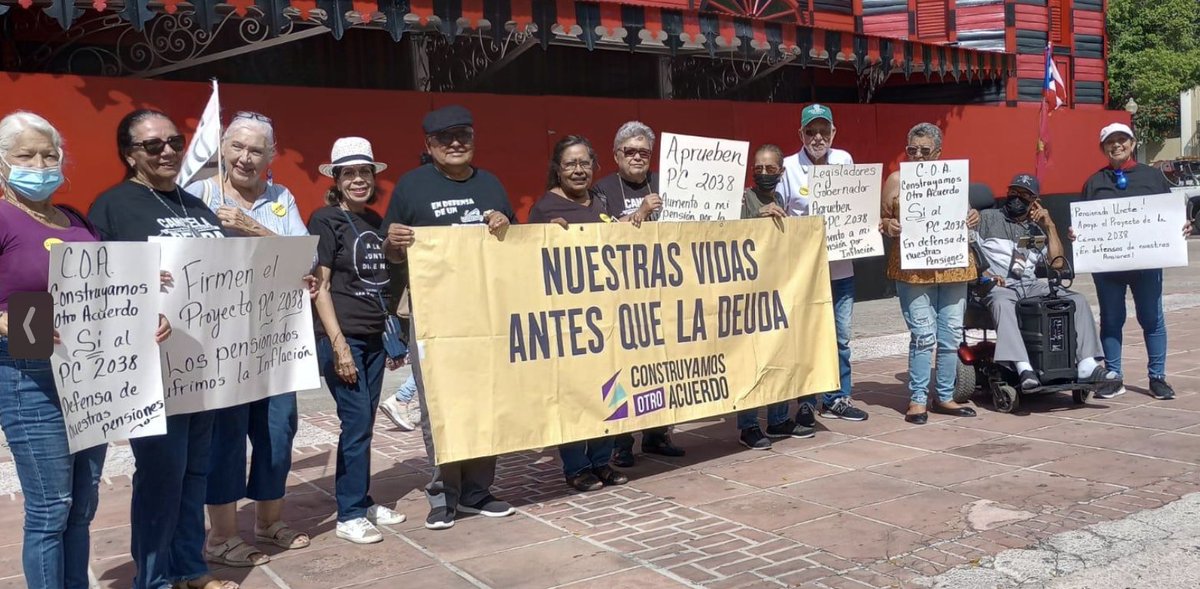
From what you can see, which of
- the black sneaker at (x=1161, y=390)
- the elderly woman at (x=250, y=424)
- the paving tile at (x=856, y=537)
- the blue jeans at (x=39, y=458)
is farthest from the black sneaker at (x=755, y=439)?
the blue jeans at (x=39, y=458)

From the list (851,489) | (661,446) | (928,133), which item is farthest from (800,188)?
(851,489)

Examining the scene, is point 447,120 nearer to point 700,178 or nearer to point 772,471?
point 700,178

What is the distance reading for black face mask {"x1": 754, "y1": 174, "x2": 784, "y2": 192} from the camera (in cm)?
683

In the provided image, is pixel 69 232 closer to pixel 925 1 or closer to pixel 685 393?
pixel 685 393

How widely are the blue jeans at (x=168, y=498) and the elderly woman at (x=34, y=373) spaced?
0.33 meters

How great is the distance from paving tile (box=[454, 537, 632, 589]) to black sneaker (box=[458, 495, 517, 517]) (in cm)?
51

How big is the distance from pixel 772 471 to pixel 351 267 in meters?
2.69

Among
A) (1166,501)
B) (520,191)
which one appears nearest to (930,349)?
(1166,501)

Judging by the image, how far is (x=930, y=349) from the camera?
7.40 metres

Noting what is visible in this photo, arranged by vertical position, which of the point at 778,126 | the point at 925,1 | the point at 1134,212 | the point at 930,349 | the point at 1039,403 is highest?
the point at 925,1

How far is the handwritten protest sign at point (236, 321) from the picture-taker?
4.17 m

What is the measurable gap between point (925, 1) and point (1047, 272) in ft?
41.9

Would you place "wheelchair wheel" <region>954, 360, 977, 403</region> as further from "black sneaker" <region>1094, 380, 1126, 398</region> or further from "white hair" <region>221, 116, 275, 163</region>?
"white hair" <region>221, 116, 275, 163</region>

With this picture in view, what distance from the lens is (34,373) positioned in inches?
145
